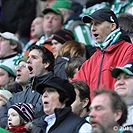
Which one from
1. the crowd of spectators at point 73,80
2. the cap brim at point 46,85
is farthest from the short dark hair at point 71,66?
the cap brim at point 46,85

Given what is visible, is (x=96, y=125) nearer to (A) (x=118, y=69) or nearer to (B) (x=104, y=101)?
(B) (x=104, y=101)

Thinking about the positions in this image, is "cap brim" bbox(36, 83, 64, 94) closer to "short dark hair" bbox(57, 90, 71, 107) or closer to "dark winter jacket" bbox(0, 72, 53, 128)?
"short dark hair" bbox(57, 90, 71, 107)

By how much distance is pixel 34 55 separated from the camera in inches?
425

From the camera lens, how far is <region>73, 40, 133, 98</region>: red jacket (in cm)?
964

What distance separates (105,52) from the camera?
9.85m

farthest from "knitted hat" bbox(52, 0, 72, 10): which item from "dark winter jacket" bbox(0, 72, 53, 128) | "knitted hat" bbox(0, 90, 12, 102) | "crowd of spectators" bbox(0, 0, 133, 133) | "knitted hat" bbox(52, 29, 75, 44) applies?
"dark winter jacket" bbox(0, 72, 53, 128)

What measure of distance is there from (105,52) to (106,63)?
0.15m

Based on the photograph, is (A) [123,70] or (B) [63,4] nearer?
(A) [123,70]

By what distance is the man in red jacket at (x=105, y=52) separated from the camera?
31.8 feet

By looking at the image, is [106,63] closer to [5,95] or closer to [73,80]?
[73,80]

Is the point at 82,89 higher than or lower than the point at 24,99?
higher

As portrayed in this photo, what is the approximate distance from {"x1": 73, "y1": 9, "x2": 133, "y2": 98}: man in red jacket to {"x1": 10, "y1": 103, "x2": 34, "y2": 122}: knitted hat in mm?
782

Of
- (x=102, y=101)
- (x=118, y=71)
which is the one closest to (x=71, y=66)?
(x=118, y=71)

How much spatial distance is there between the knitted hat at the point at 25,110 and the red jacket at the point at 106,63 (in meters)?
0.78
